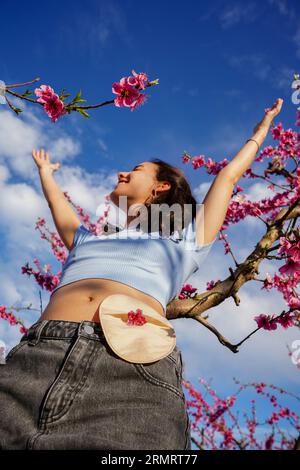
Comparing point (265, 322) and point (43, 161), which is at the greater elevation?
point (43, 161)

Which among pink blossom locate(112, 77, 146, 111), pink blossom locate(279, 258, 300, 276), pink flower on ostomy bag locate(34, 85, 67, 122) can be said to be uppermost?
pink blossom locate(112, 77, 146, 111)

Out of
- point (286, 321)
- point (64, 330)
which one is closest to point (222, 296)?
point (286, 321)

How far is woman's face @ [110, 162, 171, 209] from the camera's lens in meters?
2.41

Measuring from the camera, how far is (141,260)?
1.91 m

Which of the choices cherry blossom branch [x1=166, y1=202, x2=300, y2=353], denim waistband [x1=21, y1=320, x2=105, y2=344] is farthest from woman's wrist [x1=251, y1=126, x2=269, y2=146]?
denim waistband [x1=21, y1=320, x2=105, y2=344]

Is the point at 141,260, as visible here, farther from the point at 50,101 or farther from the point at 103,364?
the point at 50,101

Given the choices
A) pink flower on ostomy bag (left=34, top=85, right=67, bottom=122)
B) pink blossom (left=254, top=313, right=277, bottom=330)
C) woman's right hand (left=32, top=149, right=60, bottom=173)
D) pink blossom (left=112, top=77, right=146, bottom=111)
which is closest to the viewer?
pink flower on ostomy bag (left=34, top=85, right=67, bottom=122)

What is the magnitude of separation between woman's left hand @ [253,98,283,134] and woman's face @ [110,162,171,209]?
0.68 meters

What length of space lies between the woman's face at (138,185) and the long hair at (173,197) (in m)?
0.03

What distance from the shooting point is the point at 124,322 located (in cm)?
145

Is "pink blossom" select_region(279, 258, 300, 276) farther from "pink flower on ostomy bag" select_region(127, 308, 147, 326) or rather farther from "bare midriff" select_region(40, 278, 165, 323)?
"pink flower on ostomy bag" select_region(127, 308, 147, 326)

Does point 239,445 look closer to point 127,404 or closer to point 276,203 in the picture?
point 276,203

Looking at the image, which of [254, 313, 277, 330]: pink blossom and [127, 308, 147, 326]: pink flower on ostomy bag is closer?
[127, 308, 147, 326]: pink flower on ostomy bag

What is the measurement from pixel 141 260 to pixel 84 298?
389 millimetres
